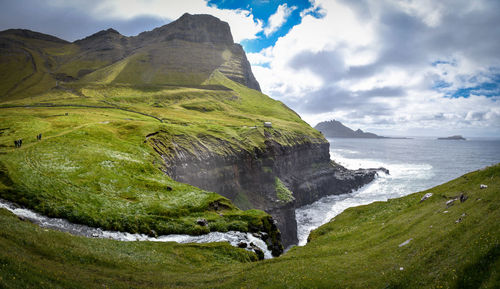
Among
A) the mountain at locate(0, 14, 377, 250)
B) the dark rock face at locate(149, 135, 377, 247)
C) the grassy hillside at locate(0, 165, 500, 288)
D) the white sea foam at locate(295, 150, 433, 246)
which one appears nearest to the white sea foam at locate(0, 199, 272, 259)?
the mountain at locate(0, 14, 377, 250)

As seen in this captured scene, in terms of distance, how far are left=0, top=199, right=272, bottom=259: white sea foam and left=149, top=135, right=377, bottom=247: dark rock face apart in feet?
104

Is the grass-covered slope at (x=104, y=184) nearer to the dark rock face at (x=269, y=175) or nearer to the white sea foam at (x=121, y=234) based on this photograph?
the white sea foam at (x=121, y=234)

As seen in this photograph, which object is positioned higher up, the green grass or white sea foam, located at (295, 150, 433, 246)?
the green grass

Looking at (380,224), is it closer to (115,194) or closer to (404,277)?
(404,277)

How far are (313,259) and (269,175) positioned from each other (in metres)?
79.3

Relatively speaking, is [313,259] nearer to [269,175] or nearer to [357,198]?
[269,175]

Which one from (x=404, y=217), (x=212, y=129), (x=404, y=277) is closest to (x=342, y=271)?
(x=404, y=277)

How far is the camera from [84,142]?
6122 centimetres

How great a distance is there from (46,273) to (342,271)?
23441mm

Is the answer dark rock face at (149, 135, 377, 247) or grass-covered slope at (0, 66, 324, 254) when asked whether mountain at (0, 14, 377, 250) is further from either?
dark rock face at (149, 135, 377, 247)

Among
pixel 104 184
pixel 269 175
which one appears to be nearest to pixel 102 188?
→ pixel 104 184

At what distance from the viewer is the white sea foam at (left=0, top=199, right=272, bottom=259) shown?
32281 mm

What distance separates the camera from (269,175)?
110 meters

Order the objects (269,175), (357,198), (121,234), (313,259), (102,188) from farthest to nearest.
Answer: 1. (357,198)
2. (269,175)
3. (102,188)
4. (121,234)
5. (313,259)
